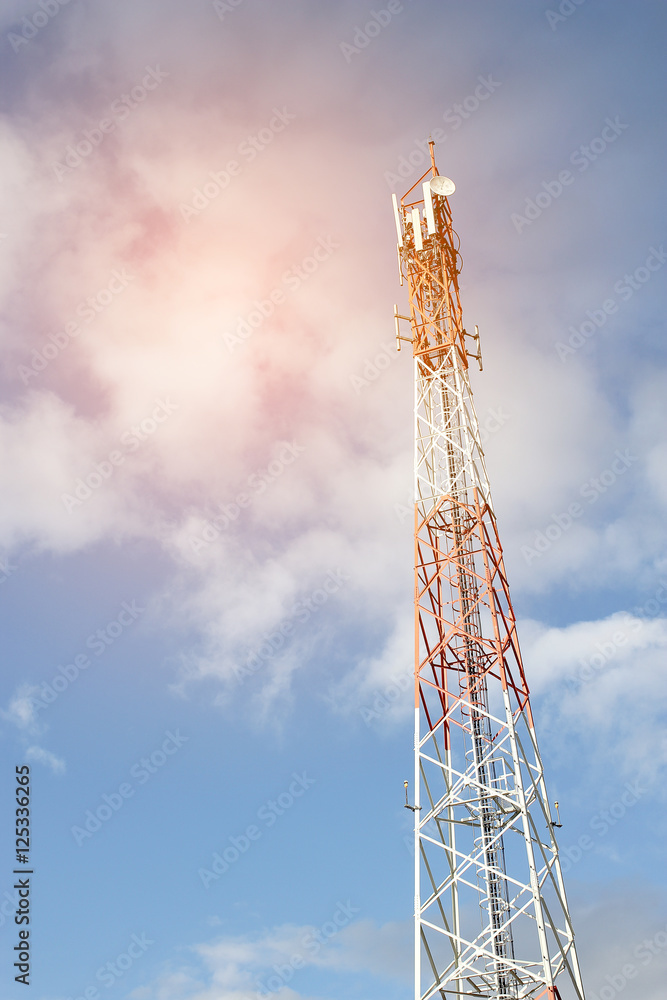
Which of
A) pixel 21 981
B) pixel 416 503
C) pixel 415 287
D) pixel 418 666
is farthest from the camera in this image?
pixel 415 287

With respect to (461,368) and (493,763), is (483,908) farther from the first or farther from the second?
Result: (461,368)

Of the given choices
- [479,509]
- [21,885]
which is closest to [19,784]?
[21,885]

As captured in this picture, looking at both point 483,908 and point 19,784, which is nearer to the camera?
point 483,908

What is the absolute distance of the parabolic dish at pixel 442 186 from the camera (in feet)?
203

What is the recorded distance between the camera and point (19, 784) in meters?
50.8

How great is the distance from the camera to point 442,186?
62.2m

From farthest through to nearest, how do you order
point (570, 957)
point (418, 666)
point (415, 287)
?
point (415, 287), point (418, 666), point (570, 957)

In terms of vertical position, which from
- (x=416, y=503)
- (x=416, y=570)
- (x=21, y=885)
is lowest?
(x=21, y=885)

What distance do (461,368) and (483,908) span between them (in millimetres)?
29420

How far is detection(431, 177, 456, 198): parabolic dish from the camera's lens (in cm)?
6201

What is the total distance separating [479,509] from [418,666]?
905cm

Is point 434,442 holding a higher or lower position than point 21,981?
higher

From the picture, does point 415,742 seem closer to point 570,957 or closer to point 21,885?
point 570,957

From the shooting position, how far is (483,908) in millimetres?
45781
